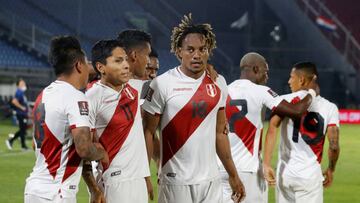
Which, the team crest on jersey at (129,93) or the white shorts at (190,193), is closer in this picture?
the team crest on jersey at (129,93)

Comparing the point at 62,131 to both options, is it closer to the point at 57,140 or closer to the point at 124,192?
the point at 57,140

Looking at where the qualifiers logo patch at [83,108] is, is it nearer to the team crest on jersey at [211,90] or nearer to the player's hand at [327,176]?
the team crest on jersey at [211,90]

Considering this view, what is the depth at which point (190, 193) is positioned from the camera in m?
5.71

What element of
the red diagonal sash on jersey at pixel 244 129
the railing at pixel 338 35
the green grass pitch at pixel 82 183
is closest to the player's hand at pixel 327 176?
the red diagonal sash on jersey at pixel 244 129

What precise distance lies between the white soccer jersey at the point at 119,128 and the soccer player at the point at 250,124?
1.86 m

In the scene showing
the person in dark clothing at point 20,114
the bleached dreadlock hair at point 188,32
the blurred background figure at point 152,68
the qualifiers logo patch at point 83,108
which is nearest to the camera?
the qualifiers logo patch at point 83,108

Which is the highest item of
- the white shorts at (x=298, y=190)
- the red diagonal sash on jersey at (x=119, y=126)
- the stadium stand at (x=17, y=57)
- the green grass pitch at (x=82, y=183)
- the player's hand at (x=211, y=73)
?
the stadium stand at (x=17, y=57)

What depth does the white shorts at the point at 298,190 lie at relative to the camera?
24.7ft

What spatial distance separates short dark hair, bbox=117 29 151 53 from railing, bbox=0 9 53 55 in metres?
28.2

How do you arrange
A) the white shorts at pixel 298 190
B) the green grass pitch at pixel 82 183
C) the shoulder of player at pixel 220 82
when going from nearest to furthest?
the shoulder of player at pixel 220 82, the white shorts at pixel 298 190, the green grass pitch at pixel 82 183

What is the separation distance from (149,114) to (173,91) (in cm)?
24

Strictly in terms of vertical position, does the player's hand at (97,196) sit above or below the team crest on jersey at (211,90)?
below

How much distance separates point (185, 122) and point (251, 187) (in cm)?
183

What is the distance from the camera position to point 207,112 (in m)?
5.73
